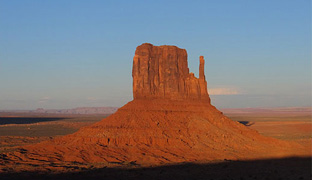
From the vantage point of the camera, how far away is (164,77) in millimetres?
65562

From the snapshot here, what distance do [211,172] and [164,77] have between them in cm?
2572

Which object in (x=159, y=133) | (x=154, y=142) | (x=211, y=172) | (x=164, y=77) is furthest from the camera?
(x=164, y=77)

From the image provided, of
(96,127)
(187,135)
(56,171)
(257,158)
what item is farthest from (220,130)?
(56,171)

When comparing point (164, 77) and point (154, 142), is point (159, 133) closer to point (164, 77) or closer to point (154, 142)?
point (154, 142)

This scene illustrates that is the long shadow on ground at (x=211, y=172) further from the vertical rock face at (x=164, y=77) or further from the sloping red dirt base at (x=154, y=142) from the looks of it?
the vertical rock face at (x=164, y=77)

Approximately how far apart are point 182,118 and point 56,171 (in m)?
23.2

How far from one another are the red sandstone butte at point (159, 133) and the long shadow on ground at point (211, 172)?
369cm

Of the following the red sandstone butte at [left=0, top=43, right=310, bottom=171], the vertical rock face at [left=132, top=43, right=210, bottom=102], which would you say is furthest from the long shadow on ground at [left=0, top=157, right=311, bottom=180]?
the vertical rock face at [left=132, top=43, right=210, bottom=102]

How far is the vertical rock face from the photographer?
2549 inches

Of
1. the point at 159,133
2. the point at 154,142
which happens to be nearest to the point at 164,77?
the point at 159,133

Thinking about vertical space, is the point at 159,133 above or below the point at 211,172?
above

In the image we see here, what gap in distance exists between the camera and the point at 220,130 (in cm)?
6078

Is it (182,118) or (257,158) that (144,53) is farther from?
(257,158)

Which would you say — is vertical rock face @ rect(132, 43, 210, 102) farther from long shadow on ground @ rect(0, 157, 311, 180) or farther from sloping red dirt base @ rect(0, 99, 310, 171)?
long shadow on ground @ rect(0, 157, 311, 180)
